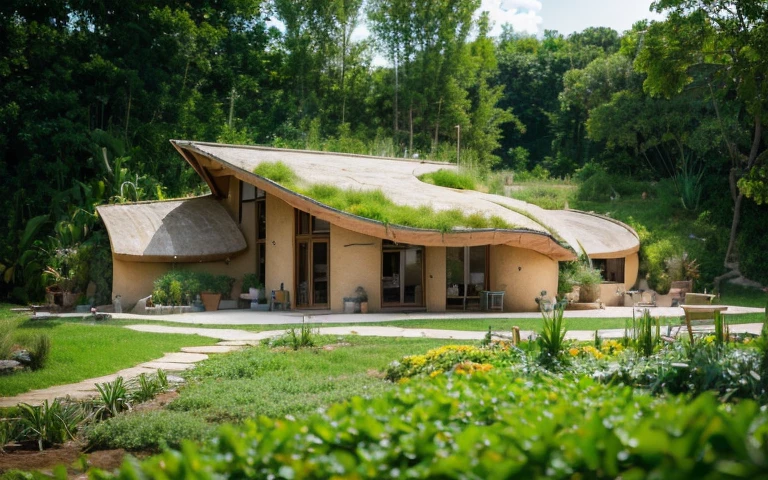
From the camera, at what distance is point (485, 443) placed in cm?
294

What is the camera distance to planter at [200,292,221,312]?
66.8 feet

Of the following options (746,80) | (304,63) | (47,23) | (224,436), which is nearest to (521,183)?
(304,63)

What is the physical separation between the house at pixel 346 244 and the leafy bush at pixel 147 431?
1120 centimetres

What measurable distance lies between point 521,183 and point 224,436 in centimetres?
2942

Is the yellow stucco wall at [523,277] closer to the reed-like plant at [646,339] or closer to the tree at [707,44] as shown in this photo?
the tree at [707,44]

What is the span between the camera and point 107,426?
22.3 ft

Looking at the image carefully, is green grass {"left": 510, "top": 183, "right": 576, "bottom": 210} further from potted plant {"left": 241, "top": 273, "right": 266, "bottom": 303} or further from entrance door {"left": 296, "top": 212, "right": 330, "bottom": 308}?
potted plant {"left": 241, "top": 273, "right": 266, "bottom": 303}

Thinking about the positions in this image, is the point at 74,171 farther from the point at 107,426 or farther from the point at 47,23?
the point at 107,426

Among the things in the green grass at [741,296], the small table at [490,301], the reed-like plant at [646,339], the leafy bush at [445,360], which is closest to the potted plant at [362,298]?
the small table at [490,301]

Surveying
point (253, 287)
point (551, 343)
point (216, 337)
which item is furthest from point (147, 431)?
point (253, 287)

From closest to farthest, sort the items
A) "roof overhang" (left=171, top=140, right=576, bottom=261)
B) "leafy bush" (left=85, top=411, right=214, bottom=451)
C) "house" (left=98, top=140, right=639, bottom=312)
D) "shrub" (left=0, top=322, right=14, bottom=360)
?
1. "leafy bush" (left=85, top=411, right=214, bottom=451)
2. "shrub" (left=0, top=322, right=14, bottom=360)
3. "roof overhang" (left=171, top=140, right=576, bottom=261)
4. "house" (left=98, top=140, right=639, bottom=312)

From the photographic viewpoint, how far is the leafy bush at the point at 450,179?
74.9ft

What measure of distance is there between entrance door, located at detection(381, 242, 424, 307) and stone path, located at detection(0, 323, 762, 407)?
14.8 feet

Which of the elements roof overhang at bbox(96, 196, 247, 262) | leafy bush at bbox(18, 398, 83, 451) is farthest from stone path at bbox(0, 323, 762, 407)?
roof overhang at bbox(96, 196, 247, 262)
